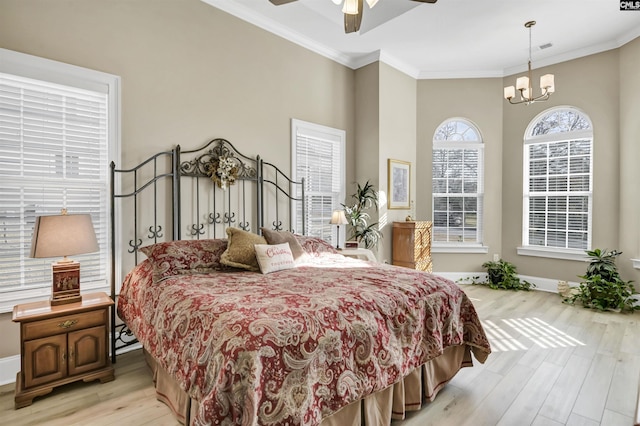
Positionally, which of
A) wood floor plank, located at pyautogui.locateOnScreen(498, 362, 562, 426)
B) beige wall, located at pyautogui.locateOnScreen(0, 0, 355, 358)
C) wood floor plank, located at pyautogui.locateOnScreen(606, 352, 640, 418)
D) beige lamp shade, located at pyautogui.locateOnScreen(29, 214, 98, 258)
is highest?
beige wall, located at pyautogui.locateOnScreen(0, 0, 355, 358)

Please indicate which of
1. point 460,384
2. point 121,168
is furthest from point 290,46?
point 460,384

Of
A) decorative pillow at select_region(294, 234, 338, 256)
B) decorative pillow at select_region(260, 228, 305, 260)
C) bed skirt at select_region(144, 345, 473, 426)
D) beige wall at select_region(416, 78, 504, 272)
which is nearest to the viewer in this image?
Result: bed skirt at select_region(144, 345, 473, 426)

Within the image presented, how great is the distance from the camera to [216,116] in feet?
11.2

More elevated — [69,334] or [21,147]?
[21,147]

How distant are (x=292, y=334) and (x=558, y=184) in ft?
17.0

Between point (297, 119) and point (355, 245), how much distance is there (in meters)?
1.75

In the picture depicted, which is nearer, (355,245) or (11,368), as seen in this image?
(11,368)

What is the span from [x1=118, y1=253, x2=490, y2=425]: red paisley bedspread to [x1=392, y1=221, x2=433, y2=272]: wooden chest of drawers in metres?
2.37

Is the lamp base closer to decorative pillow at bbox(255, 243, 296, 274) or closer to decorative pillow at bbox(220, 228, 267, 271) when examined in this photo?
decorative pillow at bbox(220, 228, 267, 271)

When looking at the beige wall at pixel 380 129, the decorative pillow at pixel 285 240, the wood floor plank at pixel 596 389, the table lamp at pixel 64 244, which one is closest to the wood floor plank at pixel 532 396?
the wood floor plank at pixel 596 389

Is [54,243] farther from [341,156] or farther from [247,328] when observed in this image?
[341,156]

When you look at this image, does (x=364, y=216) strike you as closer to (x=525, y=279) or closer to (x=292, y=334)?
(x=525, y=279)

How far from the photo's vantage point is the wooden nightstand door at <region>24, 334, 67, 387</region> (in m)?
2.05

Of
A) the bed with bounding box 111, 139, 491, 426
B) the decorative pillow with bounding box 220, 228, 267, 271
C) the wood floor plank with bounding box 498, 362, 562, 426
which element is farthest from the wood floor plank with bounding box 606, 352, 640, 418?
the decorative pillow with bounding box 220, 228, 267, 271
